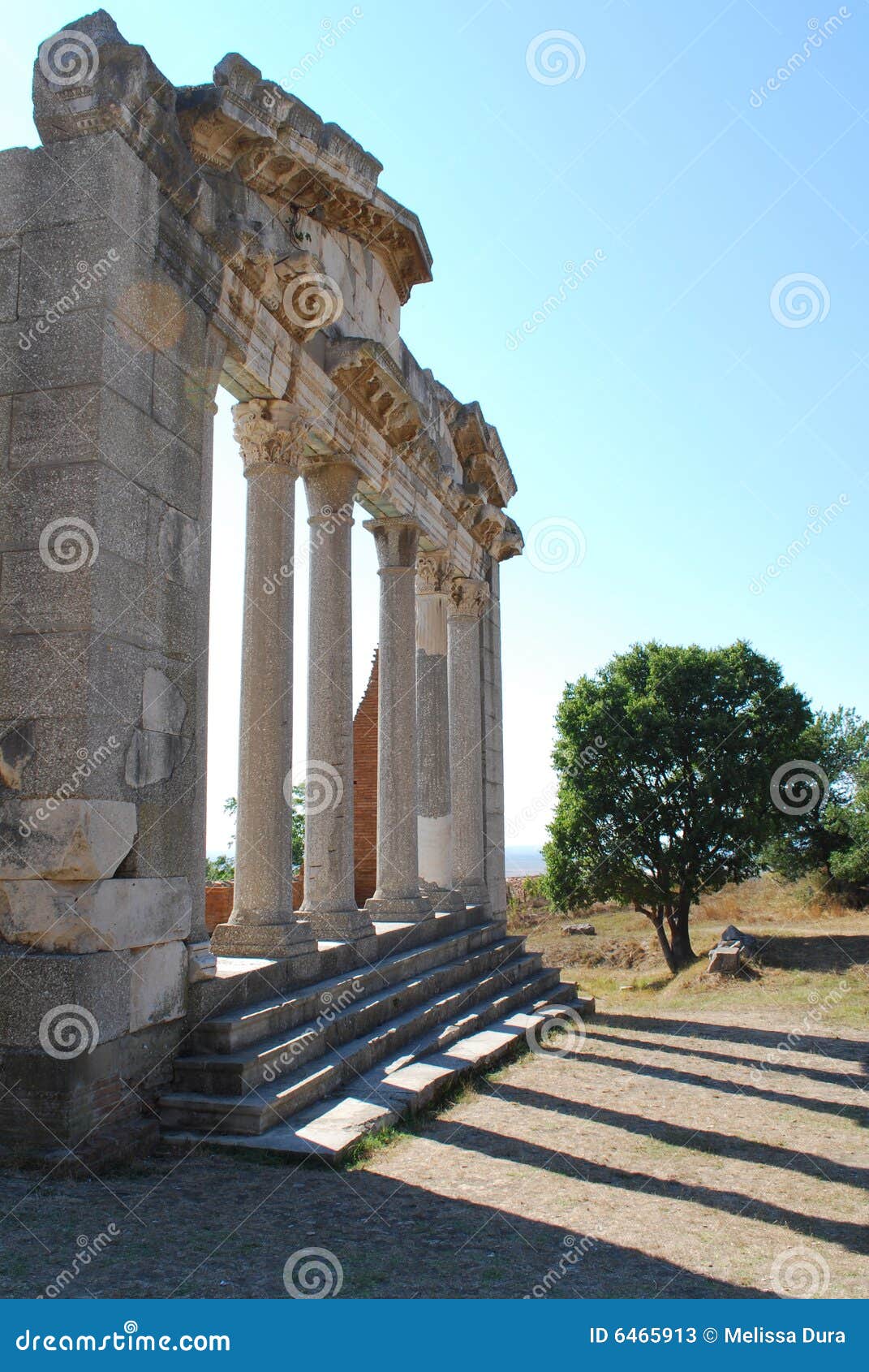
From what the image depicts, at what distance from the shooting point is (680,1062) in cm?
1209

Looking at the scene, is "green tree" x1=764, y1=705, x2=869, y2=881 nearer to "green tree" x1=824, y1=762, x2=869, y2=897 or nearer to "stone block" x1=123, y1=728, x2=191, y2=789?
"green tree" x1=824, y1=762, x2=869, y2=897

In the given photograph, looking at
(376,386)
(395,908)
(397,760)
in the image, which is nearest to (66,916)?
(395,908)

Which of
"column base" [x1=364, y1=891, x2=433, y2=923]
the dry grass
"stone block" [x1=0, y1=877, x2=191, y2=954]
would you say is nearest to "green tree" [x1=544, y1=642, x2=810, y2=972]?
the dry grass

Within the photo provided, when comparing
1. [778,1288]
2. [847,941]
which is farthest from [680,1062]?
[847,941]

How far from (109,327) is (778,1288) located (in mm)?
7184

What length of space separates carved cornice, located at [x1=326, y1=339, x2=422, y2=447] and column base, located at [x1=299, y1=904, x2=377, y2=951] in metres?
6.04

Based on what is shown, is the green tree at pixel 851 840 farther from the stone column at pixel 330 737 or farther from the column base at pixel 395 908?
the stone column at pixel 330 737

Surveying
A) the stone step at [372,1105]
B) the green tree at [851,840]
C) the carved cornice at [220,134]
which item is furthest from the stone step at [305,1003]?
the green tree at [851,840]

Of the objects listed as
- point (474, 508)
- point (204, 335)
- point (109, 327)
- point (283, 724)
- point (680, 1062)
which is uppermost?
point (474, 508)

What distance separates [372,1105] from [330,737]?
453cm

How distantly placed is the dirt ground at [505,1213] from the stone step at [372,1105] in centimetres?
18

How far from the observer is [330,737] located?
1139cm

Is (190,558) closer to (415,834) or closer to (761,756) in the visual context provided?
(415,834)

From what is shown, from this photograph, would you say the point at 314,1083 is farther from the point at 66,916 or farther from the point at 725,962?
the point at 725,962
